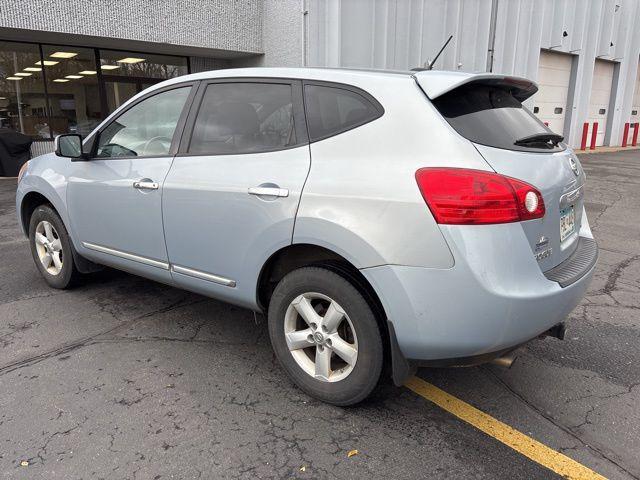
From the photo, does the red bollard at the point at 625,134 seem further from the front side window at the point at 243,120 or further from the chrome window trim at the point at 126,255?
the chrome window trim at the point at 126,255

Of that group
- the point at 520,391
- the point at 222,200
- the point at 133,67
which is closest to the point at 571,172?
the point at 520,391

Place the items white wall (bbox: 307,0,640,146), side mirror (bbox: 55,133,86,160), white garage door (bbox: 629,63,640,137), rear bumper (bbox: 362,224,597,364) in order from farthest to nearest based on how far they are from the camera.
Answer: white garage door (bbox: 629,63,640,137) < white wall (bbox: 307,0,640,146) < side mirror (bbox: 55,133,86,160) < rear bumper (bbox: 362,224,597,364)

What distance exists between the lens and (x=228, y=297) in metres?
3.16

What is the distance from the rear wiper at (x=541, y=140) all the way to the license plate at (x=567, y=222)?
38 centimetres

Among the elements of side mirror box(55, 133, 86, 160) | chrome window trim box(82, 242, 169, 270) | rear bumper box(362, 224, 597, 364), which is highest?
side mirror box(55, 133, 86, 160)

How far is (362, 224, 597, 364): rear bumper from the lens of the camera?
2230 millimetres

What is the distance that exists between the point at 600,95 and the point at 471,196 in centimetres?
2291

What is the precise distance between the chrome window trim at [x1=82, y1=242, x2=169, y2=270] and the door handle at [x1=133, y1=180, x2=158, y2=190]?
501mm

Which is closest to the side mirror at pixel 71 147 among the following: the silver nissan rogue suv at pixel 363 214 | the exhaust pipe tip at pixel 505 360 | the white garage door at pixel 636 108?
the silver nissan rogue suv at pixel 363 214

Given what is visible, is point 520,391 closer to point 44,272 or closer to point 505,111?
point 505,111

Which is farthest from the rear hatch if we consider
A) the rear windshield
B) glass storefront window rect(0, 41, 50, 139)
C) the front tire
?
glass storefront window rect(0, 41, 50, 139)

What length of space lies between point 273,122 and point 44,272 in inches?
115

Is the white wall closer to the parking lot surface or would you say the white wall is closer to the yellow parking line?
the parking lot surface

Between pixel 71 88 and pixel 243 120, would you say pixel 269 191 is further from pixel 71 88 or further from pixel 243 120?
pixel 71 88
